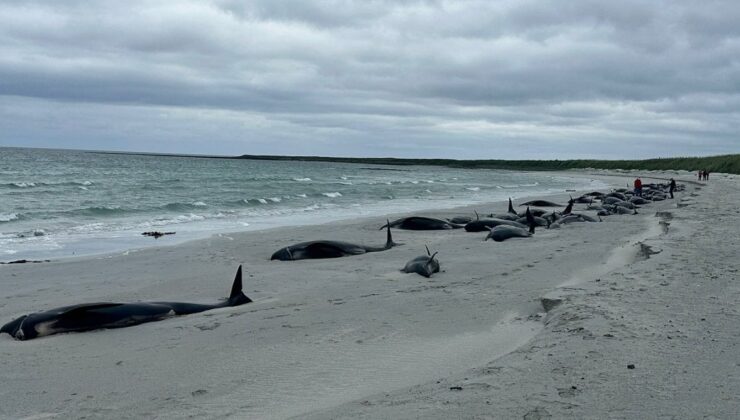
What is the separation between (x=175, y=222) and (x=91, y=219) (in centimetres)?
289

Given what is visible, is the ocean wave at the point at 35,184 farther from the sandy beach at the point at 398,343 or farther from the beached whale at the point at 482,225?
the beached whale at the point at 482,225

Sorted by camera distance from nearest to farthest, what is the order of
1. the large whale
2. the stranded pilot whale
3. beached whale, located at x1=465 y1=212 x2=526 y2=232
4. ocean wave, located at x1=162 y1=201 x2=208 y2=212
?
the stranded pilot whale < the large whale < beached whale, located at x1=465 y1=212 x2=526 y2=232 < ocean wave, located at x1=162 y1=201 x2=208 y2=212

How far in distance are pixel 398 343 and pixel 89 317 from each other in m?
3.44

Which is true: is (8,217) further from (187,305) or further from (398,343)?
(398,343)

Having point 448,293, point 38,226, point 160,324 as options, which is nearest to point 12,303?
point 160,324

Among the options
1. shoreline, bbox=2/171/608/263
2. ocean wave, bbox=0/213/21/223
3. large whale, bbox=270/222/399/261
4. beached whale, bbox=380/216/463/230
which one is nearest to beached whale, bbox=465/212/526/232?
beached whale, bbox=380/216/463/230

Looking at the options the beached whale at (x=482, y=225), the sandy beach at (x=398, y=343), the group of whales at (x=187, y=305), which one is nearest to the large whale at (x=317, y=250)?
the group of whales at (x=187, y=305)

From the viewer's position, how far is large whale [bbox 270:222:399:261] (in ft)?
41.3

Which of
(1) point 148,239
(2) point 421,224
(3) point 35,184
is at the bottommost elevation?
(1) point 148,239

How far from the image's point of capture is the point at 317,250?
12883 millimetres

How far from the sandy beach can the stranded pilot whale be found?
18 centimetres

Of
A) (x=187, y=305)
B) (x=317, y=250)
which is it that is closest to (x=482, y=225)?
(x=317, y=250)

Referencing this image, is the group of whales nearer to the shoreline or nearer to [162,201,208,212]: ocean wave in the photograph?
the shoreline

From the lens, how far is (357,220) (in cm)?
2222
